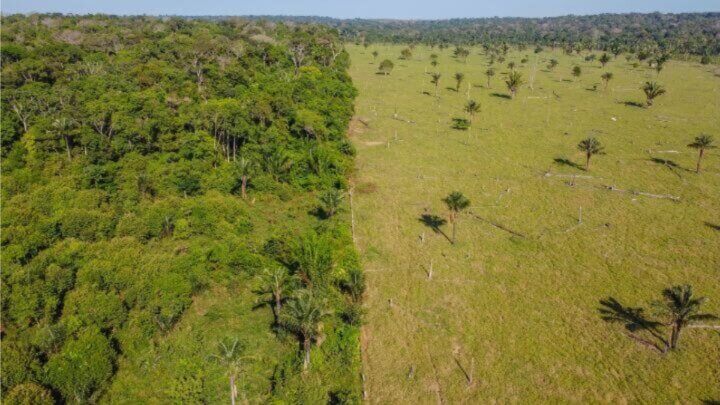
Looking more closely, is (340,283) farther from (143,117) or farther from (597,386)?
(143,117)

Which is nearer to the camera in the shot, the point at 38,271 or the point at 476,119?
the point at 38,271

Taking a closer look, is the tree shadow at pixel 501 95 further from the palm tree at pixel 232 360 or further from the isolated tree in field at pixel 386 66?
the palm tree at pixel 232 360

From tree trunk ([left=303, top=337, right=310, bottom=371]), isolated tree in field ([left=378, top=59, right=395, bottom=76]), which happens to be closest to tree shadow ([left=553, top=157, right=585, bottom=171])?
tree trunk ([left=303, top=337, right=310, bottom=371])

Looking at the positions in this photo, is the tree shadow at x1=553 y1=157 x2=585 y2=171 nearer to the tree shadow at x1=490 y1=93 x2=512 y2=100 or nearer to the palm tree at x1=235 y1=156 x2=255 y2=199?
the tree shadow at x1=490 y1=93 x2=512 y2=100

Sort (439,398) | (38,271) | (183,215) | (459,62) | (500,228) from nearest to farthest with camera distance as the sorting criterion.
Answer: (439,398), (38,271), (183,215), (500,228), (459,62)

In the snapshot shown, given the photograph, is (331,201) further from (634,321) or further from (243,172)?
(634,321)

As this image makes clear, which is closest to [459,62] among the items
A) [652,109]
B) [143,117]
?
[652,109]

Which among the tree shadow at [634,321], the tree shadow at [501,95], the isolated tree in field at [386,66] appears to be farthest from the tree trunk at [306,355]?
the isolated tree in field at [386,66]
